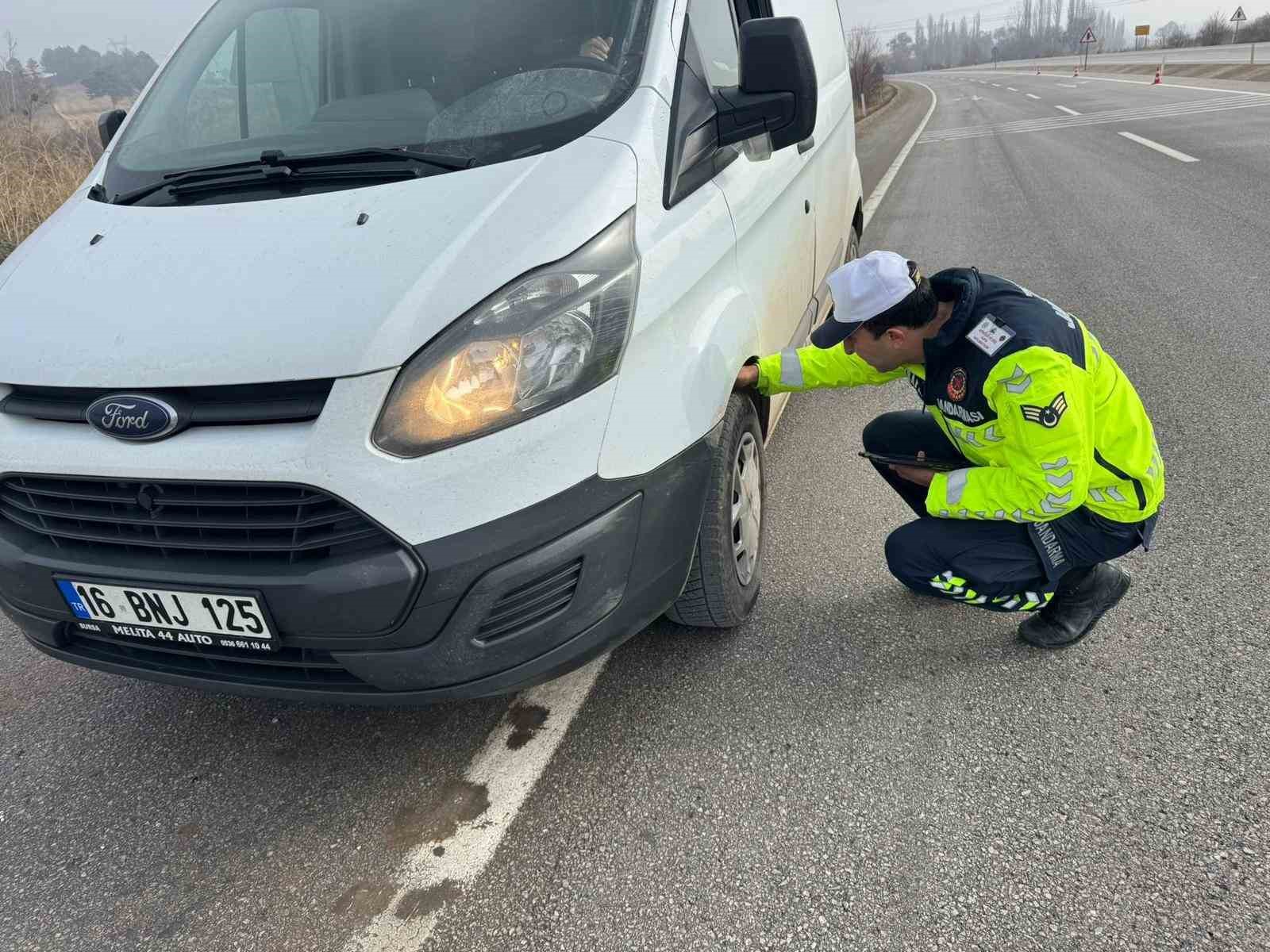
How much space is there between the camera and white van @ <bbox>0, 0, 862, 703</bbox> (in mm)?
1736

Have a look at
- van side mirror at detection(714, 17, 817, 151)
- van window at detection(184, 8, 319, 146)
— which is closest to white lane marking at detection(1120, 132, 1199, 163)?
van side mirror at detection(714, 17, 817, 151)

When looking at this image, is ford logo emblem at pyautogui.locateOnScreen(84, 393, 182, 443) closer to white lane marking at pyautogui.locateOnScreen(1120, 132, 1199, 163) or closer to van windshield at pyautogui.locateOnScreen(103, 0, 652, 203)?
van windshield at pyautogui.locateOnScreen(103, 0, 652, 203)

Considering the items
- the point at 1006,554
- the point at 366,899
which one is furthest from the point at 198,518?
the point at 1006,554

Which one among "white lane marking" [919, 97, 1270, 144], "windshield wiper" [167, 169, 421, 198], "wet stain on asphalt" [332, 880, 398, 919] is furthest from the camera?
"white lane marking" [919, 97, 1270, 144]

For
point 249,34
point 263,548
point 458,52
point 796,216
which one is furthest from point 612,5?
point 263,548

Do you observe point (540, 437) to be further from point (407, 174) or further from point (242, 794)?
point (242, 794)

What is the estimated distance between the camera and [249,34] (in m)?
A: 2.93

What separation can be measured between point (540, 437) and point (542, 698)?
0.95 meters

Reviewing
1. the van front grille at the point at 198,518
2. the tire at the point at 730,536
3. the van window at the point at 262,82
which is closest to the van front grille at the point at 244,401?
the van front grille at the point at 198,518

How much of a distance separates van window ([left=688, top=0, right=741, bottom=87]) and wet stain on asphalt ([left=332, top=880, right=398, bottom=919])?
2159mm

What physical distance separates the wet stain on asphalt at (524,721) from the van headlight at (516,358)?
0.91 meters

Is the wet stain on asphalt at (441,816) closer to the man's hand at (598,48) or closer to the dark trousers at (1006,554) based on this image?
the dark trousers at (1006,554)

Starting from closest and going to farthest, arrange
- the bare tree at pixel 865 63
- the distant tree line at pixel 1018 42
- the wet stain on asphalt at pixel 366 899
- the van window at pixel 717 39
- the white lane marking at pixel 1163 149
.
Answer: the wet stain on asphalt at pixel 366 899 < the van window at pixel 717 39 < the white lane marking at pixel 1163 149 < the bare tree at pixel 865 63 < the distant tree line at pixel 1018 42

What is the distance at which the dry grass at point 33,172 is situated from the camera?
677 centimetres
